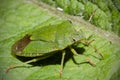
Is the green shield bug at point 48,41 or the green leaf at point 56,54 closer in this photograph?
the green leaf at point 56,54

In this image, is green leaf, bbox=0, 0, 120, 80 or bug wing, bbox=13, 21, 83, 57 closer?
green leaf, bbox=0, 0, 120, 80

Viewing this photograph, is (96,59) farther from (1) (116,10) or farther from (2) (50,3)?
(2) (50,3)

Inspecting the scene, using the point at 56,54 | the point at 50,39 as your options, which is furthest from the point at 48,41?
the point at 56,54

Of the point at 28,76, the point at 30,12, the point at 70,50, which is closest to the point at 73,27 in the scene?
the point at 70,50

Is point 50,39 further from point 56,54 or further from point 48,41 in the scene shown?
point 56,54

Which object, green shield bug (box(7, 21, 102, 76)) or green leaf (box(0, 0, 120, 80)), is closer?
green leaf (box(0, 0, 120, 80))
